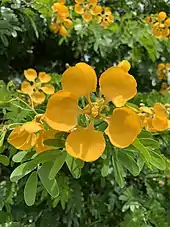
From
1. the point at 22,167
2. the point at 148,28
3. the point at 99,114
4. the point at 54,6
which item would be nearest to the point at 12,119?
the point at 22,167

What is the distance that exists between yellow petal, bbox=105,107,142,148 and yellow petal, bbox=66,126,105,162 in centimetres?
2

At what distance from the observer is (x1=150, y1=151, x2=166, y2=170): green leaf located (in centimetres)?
75

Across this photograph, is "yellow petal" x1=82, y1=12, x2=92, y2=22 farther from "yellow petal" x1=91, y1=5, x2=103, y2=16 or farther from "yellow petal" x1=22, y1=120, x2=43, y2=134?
"yellow petal" x1=22, y1=120, x2=43, y2=134

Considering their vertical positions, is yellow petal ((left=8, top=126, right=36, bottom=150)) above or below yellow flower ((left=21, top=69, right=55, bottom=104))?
above

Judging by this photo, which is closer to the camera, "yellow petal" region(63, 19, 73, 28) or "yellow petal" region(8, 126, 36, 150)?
"yellow petal" region(8, 126, 36, 150)

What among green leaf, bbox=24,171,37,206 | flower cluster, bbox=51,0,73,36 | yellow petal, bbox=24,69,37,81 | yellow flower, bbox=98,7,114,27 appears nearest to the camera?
green leaf, bbox=24,171,37,206

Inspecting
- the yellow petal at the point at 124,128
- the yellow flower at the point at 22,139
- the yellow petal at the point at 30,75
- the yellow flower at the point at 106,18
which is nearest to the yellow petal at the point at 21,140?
the yellow flower at the point at 22,139

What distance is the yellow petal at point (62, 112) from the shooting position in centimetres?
63

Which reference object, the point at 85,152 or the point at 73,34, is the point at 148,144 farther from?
the point at 73,34

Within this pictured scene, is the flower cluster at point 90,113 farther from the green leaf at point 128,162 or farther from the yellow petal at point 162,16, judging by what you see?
the yellow petal at point 162,16

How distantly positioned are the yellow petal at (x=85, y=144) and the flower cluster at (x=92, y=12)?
1022 millimetres

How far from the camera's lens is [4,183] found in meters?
1.24

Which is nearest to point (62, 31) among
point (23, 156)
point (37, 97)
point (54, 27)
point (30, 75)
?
point (54, 27)

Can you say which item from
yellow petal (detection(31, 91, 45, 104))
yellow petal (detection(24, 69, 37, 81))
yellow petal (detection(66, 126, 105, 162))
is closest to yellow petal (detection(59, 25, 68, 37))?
yellow petal (detection(24, 69, 37, 81))
